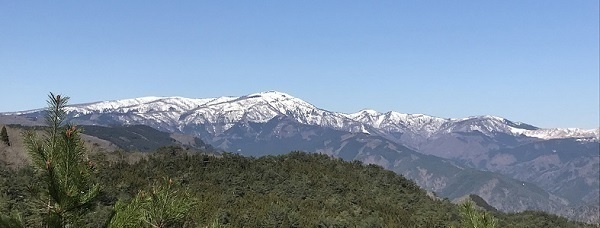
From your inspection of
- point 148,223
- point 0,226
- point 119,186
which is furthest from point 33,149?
point 119,186

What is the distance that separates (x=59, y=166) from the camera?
1178 centimetres

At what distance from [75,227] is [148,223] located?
2084 mm

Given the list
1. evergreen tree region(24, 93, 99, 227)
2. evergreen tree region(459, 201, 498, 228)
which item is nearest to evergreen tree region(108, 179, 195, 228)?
evergreen tree region(24, 93, 99, 227)

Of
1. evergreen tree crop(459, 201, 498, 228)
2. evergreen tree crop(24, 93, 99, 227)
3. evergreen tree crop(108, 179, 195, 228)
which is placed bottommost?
evergreen tree crop(459, 201, 498, 228)

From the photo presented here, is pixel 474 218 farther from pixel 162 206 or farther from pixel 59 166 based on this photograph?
pixel 59 166

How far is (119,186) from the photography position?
169125 mm

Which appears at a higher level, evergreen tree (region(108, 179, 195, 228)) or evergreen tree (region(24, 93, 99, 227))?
evergreen tree (region(24, 93, 99, 227))

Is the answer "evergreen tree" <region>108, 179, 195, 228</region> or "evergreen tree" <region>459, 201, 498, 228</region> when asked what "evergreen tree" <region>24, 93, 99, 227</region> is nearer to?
"evergreen tree" <region>108, 179, 195, 228</region>

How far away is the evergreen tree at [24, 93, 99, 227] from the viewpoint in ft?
38.1

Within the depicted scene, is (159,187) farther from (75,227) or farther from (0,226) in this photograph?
(0,226)

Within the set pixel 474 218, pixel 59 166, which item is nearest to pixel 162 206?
pixel 59 166

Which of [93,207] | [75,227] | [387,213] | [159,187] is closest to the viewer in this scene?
[75,227]

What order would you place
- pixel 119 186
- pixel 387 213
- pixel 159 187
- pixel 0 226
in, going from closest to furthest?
pixel 0 226 → pixel 159 187 → pixel 119 186 → pixel 387 213

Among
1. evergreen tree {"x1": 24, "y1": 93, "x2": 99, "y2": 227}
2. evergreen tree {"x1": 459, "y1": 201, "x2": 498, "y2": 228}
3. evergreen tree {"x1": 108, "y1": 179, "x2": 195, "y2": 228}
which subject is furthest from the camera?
evergreen tree {"x1": 459, "y1": 201, "x2": 498, "y2": 228}
